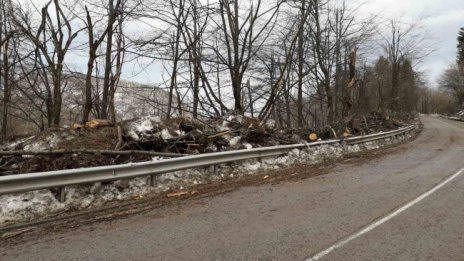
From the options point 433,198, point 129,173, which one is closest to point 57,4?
point 129,173

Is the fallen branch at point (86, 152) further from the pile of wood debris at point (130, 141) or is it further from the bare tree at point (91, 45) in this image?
the bare tree at point (91, 45)

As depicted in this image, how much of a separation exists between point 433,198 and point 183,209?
4.86 m

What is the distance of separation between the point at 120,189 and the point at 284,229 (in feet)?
12.9

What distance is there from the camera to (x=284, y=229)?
6.29m

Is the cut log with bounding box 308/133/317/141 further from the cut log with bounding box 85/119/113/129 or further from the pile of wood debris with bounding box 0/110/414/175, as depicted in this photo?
the cut log with bounding box 85/119/113/129

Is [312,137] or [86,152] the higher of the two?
[86,152]

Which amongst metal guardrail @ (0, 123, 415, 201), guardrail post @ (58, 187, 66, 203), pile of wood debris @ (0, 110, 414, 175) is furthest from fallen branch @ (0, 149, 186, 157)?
guardrail post @ (58, 187, 66, 203)

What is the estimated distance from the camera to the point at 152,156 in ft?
34.8

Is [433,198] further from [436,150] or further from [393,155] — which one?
[436,150]

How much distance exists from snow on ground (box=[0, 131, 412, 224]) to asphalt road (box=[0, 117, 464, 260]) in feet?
4.24

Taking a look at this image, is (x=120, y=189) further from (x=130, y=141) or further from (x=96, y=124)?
(x=96, y=124)

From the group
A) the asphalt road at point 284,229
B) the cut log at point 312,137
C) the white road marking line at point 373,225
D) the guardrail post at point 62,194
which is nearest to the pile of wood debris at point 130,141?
the cut log at point 312,137

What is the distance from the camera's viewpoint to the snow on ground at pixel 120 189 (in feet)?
23.5

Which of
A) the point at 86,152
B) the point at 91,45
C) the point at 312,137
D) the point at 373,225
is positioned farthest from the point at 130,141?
the point at 91,45
